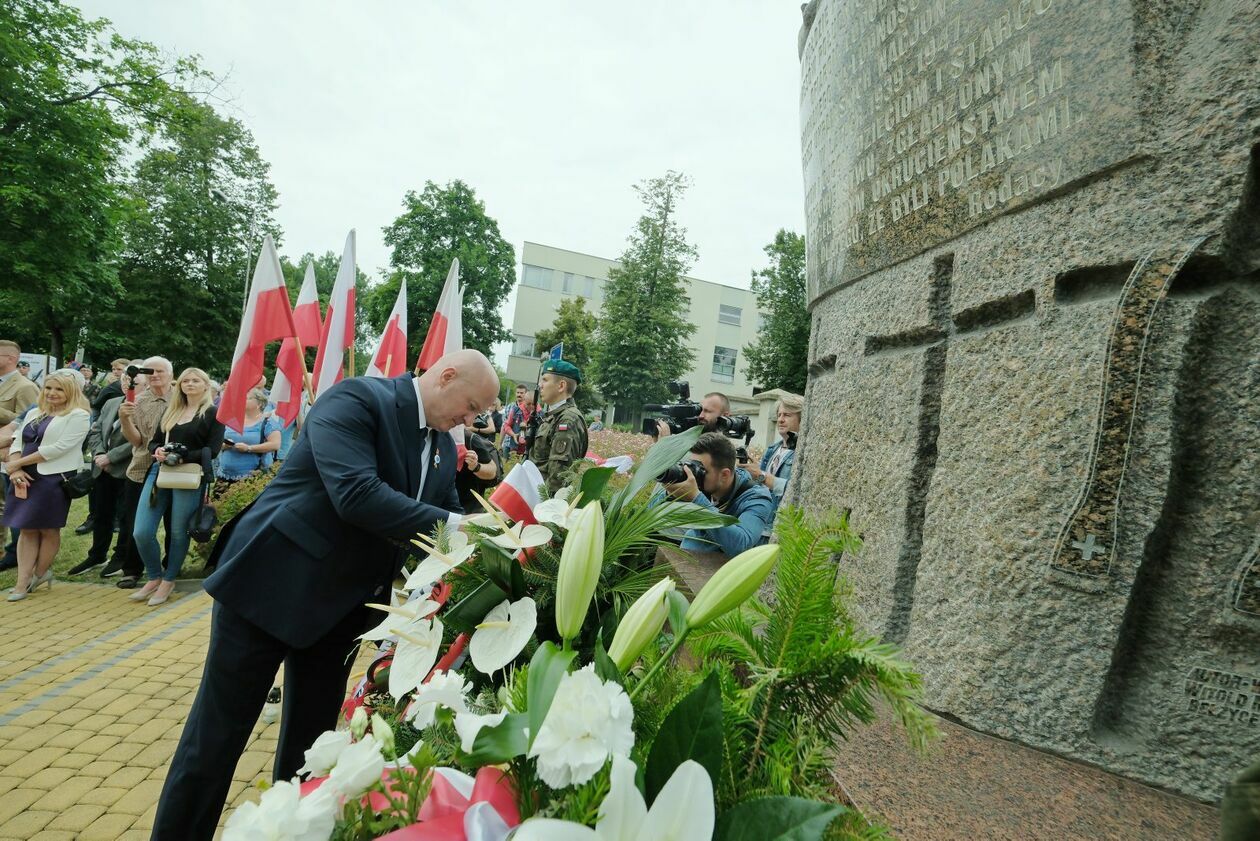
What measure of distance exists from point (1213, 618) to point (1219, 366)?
0.60 metres

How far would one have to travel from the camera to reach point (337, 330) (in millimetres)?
6477

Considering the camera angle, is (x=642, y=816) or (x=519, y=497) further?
(x=519, y=497)

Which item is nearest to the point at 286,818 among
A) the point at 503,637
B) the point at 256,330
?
the point at 503,637

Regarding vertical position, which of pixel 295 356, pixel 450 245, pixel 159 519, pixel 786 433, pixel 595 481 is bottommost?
pixel 159 519

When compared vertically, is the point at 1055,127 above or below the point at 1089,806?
above

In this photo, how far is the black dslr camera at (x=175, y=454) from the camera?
5746 mm

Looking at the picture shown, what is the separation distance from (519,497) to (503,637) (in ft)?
1.72

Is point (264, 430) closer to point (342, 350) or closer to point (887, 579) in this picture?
point (342, 350)

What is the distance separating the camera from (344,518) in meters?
2.39

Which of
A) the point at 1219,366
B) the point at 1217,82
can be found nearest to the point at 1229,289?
the point at 1219,366

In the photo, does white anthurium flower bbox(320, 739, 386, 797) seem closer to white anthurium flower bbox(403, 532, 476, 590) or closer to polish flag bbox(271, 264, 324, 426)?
white anthurium flower bbox(403, 532, 476, 590)

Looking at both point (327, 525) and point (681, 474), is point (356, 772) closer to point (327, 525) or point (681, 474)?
point (327, 525)

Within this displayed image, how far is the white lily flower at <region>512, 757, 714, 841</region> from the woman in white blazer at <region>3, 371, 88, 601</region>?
7.11 metres

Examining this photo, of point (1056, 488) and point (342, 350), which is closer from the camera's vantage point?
point (1056, 488)
